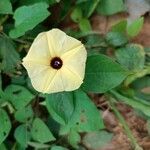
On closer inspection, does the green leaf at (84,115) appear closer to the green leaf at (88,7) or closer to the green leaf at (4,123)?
the green leaf at (4,123)

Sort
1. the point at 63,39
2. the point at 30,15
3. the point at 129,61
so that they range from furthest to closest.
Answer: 1. the point at 129,61
2. the point at 30,15
3. the point at 63,39

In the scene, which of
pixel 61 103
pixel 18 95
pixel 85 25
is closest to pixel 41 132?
pixel 18 95

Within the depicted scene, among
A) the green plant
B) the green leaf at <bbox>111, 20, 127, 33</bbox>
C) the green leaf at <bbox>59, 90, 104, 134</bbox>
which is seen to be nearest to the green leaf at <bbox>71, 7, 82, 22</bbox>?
the green plant

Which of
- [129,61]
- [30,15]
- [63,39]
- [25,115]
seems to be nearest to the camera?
[63,39]

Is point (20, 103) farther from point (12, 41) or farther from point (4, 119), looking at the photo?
point (12, 41)

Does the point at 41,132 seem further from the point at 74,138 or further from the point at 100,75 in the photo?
the point at 100,75

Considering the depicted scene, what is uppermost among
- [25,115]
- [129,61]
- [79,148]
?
[129,61]

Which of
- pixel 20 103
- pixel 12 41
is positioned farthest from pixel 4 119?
pixel 12 41
